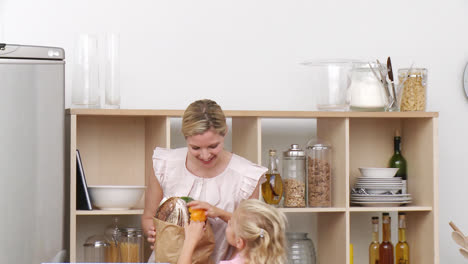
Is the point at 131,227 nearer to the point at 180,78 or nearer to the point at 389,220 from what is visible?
the point at 180,78

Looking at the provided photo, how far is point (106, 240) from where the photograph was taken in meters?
2.98

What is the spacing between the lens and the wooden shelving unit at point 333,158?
10.2 ft

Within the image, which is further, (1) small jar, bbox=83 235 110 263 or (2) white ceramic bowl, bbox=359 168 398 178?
(2) white ceramic bowl, bbox=359 168 398 178

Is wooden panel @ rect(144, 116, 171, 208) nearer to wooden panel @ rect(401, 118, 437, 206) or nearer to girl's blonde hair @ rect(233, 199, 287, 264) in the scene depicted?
girl's blonde hair @ rect(233, 199, 287, 264)

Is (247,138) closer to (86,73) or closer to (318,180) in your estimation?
(318,180)

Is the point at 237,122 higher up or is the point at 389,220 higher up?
the point at 237,122

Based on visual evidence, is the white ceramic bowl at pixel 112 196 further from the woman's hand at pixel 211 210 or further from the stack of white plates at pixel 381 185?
the stack of white plates at pixel 381 185

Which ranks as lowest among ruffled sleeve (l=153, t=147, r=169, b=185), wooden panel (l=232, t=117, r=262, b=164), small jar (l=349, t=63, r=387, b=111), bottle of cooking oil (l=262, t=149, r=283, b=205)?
bottle of cooking oil (l=262, t=149, r=283, b=205)

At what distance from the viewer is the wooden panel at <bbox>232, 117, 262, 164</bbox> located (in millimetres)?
3014

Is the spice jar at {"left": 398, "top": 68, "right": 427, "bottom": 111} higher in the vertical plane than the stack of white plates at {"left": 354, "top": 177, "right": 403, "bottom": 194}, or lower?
higher

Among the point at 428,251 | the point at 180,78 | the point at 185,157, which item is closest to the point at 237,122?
the point at 180,78

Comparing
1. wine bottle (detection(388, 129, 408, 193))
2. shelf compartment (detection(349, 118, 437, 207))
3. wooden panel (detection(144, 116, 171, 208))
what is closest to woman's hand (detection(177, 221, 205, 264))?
wooden panel (detection(144, 116, 171, 208))

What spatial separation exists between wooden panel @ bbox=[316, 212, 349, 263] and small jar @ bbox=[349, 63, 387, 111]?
48cm

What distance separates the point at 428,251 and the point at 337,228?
415 millimetres
